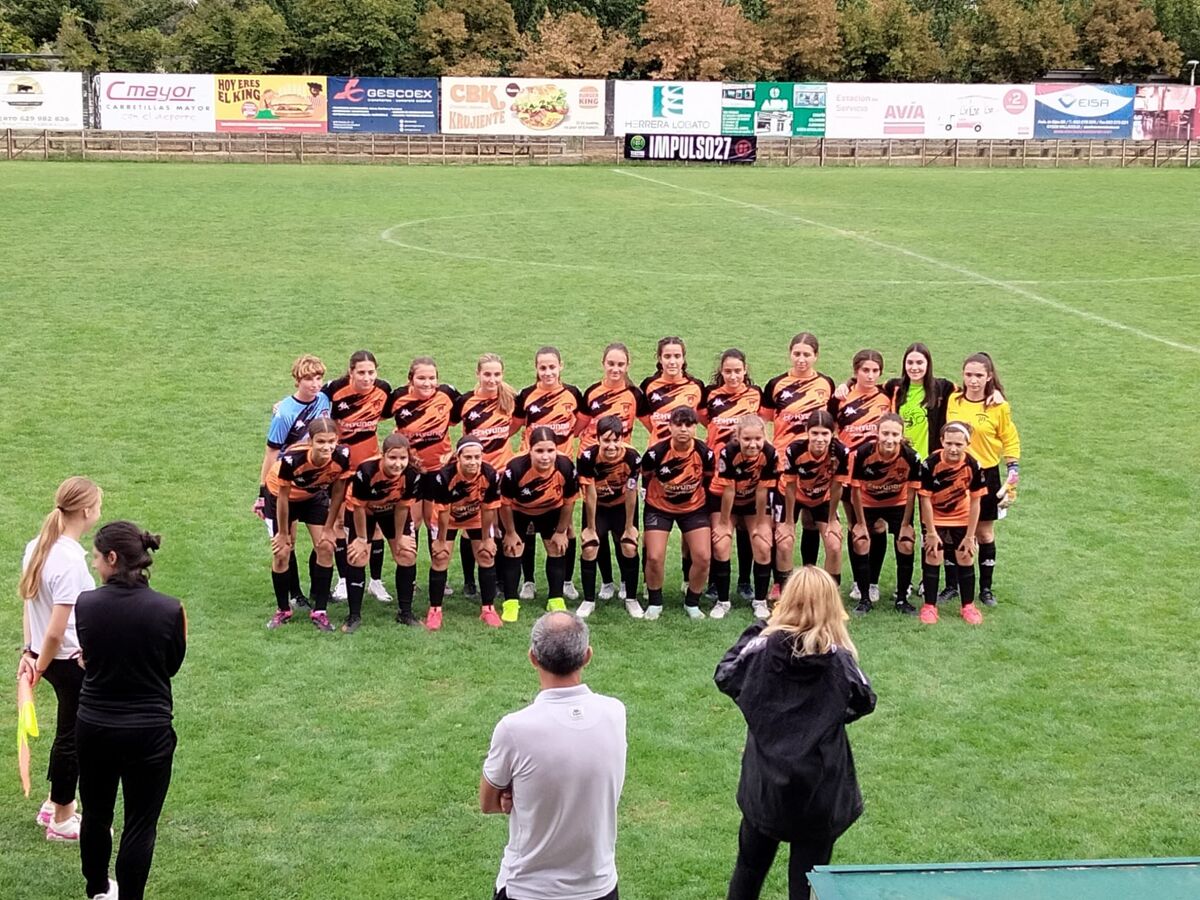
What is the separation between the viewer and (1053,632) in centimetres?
888

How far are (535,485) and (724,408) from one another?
1.70 m

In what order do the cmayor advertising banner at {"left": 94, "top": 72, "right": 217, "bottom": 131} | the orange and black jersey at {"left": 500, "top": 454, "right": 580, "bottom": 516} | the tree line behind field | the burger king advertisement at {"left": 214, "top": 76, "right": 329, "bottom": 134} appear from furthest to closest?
the tree line behind field
the burger king advertisement at {"left": 214, "top": 76, "right": 329, "bottom": 134}
the cmayor advertising banner at {"left": 94, "top": 72, "right": 217, "bottom": 131}
the orange and black jersey at {"left": 500, "top": 454, "right": 580, "bottom": 516}

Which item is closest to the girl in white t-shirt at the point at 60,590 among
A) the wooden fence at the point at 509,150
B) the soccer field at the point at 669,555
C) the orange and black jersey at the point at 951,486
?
the soccer field at the point at 669,555

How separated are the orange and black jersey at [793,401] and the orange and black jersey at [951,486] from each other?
967 mm

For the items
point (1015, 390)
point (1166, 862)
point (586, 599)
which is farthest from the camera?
point (1015, 390)

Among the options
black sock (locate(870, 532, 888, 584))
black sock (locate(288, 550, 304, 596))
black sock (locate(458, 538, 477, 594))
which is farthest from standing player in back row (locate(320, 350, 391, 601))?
black sock (locate(870, 532, 888, 584))

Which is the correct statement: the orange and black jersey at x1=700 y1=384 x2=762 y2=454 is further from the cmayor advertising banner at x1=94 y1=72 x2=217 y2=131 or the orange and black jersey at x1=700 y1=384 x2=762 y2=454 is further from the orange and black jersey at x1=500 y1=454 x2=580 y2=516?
the cmayor advertising banner at x1=94 y1=72 x2=217 y2=131

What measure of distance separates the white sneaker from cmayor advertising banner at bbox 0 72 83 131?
45.3 m

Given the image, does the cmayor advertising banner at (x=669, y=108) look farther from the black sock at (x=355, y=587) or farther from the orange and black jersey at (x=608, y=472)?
the black sock at (x=355, y=587)

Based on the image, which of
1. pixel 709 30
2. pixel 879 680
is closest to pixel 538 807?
pixel 879 680

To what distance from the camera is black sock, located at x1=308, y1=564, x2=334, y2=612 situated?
8.80 m

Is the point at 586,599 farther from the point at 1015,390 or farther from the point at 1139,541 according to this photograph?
the point at 1015,390

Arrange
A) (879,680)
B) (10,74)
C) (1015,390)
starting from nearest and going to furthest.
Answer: (879,680)
(1015,390)
(10,74)

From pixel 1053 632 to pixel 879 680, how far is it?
1.53 metres
